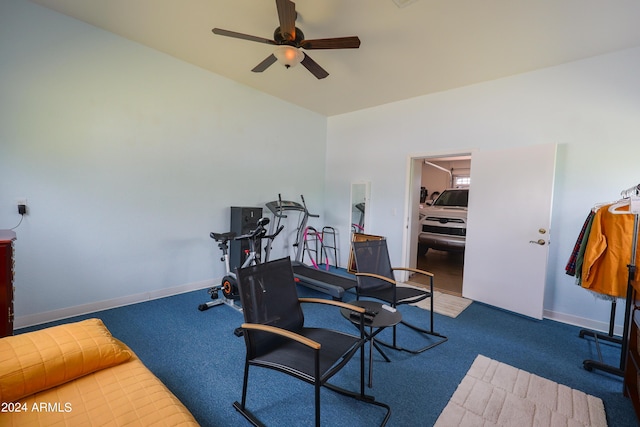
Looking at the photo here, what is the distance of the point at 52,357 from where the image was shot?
1201 millimetres

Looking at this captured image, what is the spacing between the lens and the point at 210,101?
382 centimetres

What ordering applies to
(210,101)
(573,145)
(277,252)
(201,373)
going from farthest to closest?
(277,252) → (210,101) → (573,145) → (201,373)

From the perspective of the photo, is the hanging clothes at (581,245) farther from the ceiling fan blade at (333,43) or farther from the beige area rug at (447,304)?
the ceiling fan blade at (333,43)

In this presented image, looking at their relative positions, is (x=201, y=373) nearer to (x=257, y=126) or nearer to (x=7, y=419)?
(x=7, y=419)

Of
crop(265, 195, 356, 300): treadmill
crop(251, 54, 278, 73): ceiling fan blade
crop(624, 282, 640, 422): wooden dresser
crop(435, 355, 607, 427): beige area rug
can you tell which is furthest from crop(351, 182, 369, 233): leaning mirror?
crop(624, 282, 640, 422): wooden dresser

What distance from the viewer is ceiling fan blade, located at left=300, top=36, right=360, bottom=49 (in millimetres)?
2324

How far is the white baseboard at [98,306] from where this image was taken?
8.70ft

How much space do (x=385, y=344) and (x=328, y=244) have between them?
3.14 meters

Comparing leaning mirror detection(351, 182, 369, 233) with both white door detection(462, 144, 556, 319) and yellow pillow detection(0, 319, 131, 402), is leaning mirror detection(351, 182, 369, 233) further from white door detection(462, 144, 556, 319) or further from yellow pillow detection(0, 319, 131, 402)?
yellow pillow detection(0, 319, 131, 402)

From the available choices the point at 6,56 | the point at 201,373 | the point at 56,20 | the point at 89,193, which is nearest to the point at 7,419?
the point at 201,373

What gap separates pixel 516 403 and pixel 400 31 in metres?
3.25

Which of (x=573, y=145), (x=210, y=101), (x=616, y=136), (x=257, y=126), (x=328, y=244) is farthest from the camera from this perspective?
(x=328, y=244)

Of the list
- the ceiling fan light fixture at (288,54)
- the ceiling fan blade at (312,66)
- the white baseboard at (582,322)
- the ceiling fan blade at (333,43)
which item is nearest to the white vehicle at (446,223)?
the white baseboard at (582,322)

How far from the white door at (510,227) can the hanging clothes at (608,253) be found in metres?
0.71
